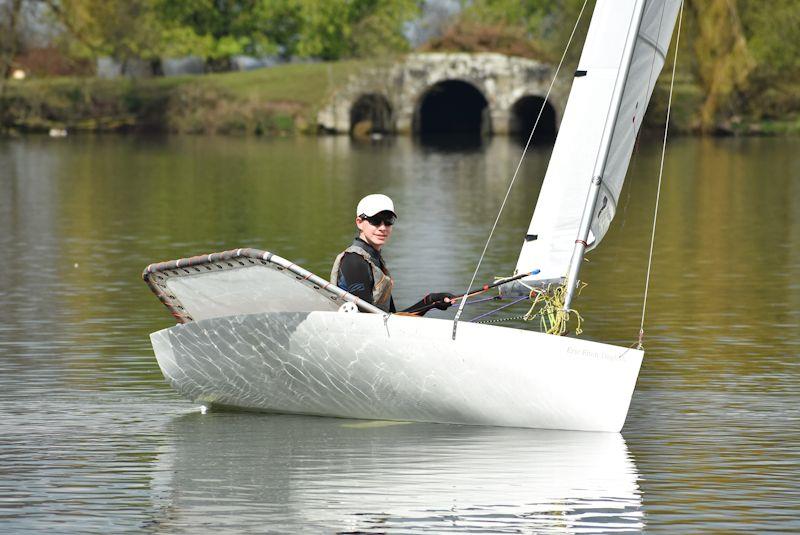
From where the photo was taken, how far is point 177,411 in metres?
14.9

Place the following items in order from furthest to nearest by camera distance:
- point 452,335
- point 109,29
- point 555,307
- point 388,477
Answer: point 109,29, point 555,307, point 452,335, point 388,477

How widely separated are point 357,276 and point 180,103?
300 ft

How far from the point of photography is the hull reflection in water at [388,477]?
1102 centimetres

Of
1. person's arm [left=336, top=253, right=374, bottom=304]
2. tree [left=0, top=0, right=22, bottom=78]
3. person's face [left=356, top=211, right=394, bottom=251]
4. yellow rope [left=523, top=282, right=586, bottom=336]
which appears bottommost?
tree [left=0, top=0, right=22, bottom=78]

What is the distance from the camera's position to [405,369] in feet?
44.4

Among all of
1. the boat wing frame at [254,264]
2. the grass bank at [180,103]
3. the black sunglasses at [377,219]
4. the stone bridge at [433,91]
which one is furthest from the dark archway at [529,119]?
the black sunglasses at [377,219]

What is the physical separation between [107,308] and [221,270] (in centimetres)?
848

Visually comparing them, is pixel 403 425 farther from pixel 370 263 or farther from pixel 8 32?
pixel 8 32

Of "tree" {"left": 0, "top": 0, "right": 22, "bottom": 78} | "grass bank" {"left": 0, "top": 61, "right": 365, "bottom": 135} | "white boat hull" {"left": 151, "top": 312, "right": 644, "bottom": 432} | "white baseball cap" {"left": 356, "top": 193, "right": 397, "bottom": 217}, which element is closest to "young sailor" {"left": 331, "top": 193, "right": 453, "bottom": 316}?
"white baseball cap" {"left": 356, "top": 193, "right": 397, "bottom": 217}

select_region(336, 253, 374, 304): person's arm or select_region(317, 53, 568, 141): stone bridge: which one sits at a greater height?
select_region(336, 253, 374, 304): person's arm

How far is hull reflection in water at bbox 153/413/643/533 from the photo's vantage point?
36.1ft

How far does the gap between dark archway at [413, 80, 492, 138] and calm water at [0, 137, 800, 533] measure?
69521 mm

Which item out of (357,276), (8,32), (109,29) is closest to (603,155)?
(357,276)

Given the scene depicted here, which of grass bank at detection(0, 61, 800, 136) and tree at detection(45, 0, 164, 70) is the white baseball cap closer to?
grass bank at detection(0, 61, 800, 136)
